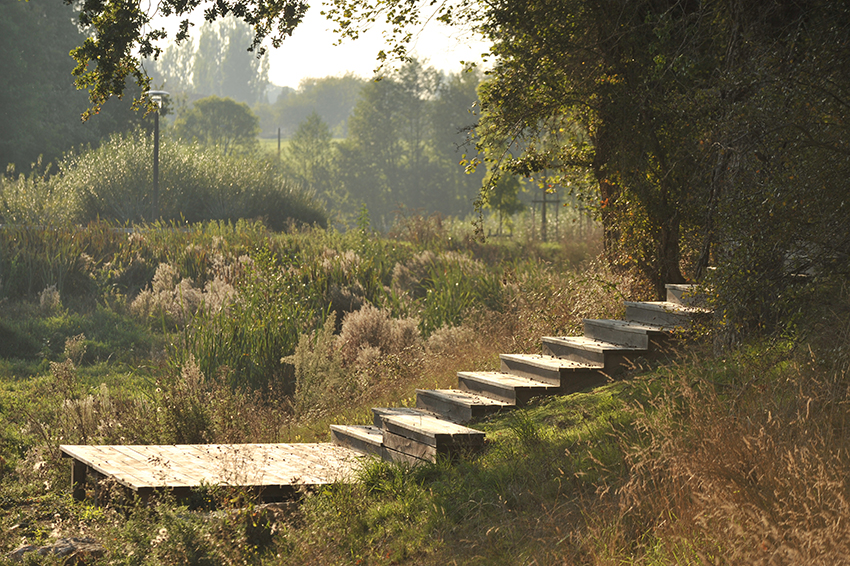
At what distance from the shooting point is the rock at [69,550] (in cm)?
473

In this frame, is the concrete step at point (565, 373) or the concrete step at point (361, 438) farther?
the concrete step at point (565, 373)

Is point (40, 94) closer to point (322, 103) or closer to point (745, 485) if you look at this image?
point (745, 485)

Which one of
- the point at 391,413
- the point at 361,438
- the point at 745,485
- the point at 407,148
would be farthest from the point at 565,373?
the point at 407,148

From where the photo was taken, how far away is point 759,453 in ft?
12.6

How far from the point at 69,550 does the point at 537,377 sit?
428 centimetres

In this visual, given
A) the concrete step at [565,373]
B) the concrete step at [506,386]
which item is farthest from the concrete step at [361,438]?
the concrete step at [565,373]

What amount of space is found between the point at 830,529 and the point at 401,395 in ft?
20.0

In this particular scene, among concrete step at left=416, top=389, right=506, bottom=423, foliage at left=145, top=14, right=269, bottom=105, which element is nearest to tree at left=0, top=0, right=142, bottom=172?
concrete step at left=416, top=389, right=506, bottom=423

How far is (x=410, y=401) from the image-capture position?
846cm

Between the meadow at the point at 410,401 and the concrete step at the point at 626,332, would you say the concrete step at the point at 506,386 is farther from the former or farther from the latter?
the concrete step at the point at 626,332

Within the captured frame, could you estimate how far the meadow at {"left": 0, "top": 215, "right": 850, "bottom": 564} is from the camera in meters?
3.72

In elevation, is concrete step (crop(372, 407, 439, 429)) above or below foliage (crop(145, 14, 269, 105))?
below

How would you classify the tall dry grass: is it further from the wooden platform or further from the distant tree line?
the distant tree line

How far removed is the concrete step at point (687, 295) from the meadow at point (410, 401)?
33 centimetres
